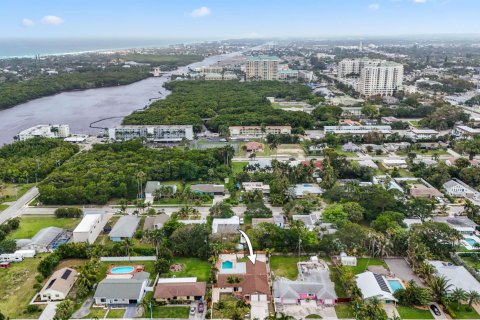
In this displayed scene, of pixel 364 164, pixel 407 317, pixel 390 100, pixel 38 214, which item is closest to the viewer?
pixel 407 317

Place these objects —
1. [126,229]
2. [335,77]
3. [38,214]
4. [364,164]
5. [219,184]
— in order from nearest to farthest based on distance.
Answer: [126,229] → [38,214] → [219,184] → [364,164] → [335,77]

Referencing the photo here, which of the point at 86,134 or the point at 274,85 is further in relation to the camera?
the point at 274,85

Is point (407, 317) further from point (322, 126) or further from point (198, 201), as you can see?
point (322, 126)

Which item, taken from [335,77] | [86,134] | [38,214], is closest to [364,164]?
[38,214]

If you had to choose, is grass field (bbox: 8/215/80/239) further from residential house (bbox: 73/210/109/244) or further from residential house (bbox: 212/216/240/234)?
residential house (bbox: 212/216/240/234)

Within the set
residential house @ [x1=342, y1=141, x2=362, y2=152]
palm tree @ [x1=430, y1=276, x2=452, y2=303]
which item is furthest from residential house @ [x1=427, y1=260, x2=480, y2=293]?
residential house @ [x1=342, y1=141, x2=362, y2=152]

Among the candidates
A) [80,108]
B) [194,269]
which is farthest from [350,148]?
[80,108]
